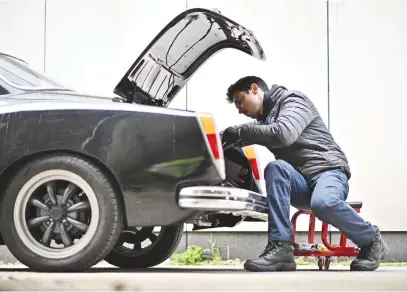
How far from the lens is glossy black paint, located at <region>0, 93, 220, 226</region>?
417 centimetres

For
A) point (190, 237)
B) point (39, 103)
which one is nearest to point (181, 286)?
point (39, 103)

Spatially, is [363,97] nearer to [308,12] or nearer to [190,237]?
[308,12]

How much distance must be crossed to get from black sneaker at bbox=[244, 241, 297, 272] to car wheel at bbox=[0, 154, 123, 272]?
91 centimetres

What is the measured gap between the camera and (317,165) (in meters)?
4.95

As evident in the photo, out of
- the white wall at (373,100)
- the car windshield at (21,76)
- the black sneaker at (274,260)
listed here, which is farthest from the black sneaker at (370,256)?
the white wall at (373,100)

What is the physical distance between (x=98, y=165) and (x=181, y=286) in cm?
103

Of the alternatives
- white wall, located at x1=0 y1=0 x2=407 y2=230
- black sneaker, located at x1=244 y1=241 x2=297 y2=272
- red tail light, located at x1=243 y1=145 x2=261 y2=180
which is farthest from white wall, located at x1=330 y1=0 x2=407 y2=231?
black sneaker, located at x1=244 y1=241 x2=297 y2=272

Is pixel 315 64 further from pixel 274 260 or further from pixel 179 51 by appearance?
pixel 274 260

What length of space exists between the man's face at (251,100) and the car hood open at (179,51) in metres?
0.28

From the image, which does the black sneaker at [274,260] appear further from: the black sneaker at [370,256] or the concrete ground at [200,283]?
the concrete ground at [200,283]

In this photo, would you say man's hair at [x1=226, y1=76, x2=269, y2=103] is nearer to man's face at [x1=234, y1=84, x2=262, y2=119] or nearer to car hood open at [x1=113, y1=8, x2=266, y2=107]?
man's face at [x1=234, y1=84, x2=262, y2=119]

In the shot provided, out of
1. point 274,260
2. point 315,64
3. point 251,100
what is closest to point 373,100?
point 315,64

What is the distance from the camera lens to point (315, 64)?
8.99 m

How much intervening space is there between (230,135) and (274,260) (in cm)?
89
